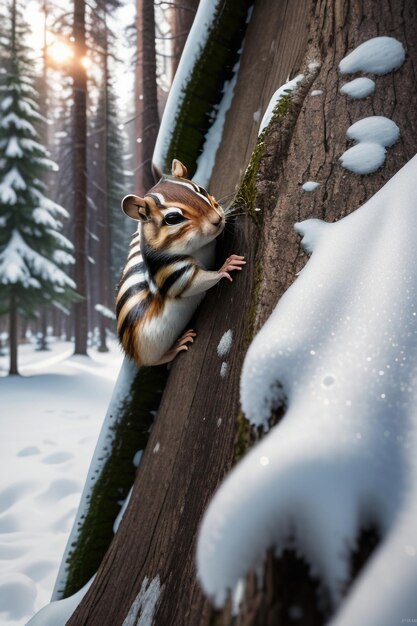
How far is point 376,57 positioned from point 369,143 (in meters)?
0.32

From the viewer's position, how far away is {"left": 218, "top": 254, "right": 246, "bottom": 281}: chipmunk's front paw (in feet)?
4.32

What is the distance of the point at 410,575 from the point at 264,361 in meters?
0.39

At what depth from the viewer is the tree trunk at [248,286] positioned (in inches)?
43.1

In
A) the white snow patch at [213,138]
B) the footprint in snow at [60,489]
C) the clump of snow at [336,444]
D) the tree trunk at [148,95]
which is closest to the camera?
the clump of snow at [336,444]

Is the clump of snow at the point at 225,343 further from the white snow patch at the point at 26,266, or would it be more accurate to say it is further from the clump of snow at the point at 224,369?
the white snow patch at the point at 26,266

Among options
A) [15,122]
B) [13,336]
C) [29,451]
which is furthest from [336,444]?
[15,122]

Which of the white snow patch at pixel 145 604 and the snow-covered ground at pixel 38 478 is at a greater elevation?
the white snow patch at pixel 145 604

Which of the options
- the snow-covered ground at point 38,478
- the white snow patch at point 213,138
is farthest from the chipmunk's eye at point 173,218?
the snow-covered ground at point 38,478

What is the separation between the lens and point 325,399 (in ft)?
2.27

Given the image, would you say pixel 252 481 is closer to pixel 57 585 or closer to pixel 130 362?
pixel 130 362

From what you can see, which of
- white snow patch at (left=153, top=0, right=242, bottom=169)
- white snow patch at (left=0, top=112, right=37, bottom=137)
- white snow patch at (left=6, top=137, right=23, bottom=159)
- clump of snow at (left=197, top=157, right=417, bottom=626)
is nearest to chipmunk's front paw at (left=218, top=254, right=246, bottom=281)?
clump of snow at (left=197, top=157, right=417, bottom=626)

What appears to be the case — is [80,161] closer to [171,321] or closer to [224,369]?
[171,321]

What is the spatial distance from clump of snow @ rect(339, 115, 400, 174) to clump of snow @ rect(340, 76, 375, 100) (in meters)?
0.10

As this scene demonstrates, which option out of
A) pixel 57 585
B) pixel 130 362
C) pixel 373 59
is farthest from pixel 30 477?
pixel 373 59
